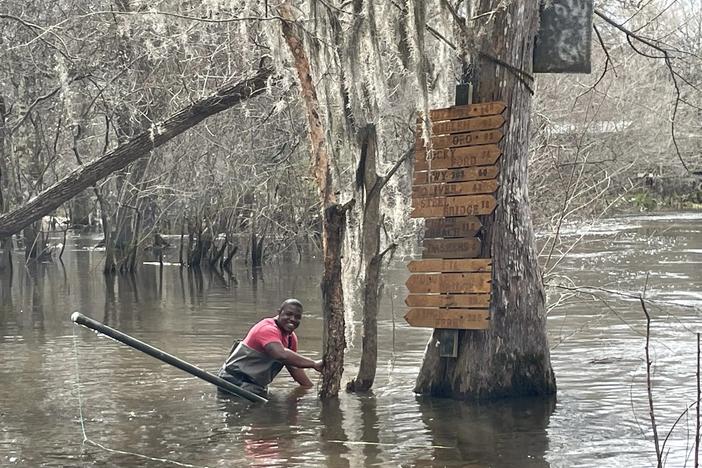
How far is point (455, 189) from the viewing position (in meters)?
9.95

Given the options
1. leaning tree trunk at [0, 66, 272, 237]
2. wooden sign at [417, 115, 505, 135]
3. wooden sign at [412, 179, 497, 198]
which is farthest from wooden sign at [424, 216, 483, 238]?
leaning tree trunk at [0, 66, 272, 237]

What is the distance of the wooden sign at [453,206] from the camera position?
9.75 metres

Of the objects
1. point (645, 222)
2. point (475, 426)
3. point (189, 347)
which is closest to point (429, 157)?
point (475, 426)

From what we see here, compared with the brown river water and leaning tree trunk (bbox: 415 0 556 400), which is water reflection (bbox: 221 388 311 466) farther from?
leaning tree trunk (bbox: 415 0 556 400)

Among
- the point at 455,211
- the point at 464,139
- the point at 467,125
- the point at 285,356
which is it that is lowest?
the point at 285,356

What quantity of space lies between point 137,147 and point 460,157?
566 cm

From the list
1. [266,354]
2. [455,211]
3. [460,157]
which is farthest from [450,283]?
[266,354]

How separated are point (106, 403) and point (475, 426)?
361cm

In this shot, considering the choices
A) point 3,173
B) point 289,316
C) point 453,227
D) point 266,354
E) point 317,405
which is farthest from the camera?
point 3,173

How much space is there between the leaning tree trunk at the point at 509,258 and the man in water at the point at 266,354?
5.07ft

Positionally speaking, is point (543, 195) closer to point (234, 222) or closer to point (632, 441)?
point (632, 441)

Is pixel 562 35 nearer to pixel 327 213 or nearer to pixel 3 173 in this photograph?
pixel 327 213

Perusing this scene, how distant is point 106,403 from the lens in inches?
414

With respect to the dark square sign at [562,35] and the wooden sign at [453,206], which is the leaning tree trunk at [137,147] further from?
the dark square sign at [562,35]
